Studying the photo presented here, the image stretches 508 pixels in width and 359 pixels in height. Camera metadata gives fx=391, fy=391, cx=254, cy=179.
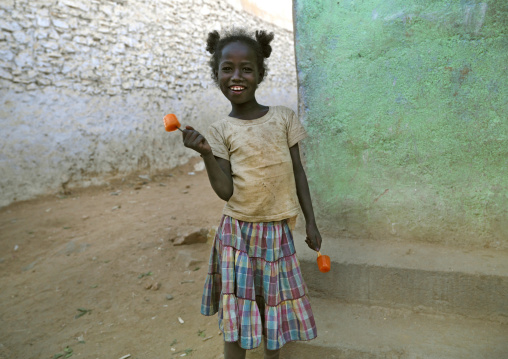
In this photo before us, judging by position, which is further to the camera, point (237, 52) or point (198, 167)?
point (198, 167)

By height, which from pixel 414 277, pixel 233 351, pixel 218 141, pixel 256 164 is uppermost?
pixel 218 141

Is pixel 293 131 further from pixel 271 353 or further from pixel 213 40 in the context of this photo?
pixel 271 353

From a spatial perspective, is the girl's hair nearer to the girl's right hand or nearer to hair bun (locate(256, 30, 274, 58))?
hair bun (locate(256, 30, 274, 58))

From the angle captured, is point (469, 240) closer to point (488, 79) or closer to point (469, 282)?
point (469, 282)

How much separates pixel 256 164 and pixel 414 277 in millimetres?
1016

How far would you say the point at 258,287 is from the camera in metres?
1.64

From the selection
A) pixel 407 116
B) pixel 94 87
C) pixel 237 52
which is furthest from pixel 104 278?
pixel 94 87

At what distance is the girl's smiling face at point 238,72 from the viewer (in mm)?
1585

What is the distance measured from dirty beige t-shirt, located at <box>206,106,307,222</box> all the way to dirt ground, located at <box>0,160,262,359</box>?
78 cm

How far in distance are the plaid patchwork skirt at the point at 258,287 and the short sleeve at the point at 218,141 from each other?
28 centimetres

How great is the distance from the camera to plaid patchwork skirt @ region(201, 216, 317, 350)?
156cm

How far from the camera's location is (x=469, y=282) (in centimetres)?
186

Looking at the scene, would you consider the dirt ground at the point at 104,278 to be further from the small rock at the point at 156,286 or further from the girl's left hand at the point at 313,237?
the girl's left hand at the point at 313,237

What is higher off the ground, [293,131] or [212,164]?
[293,131]
